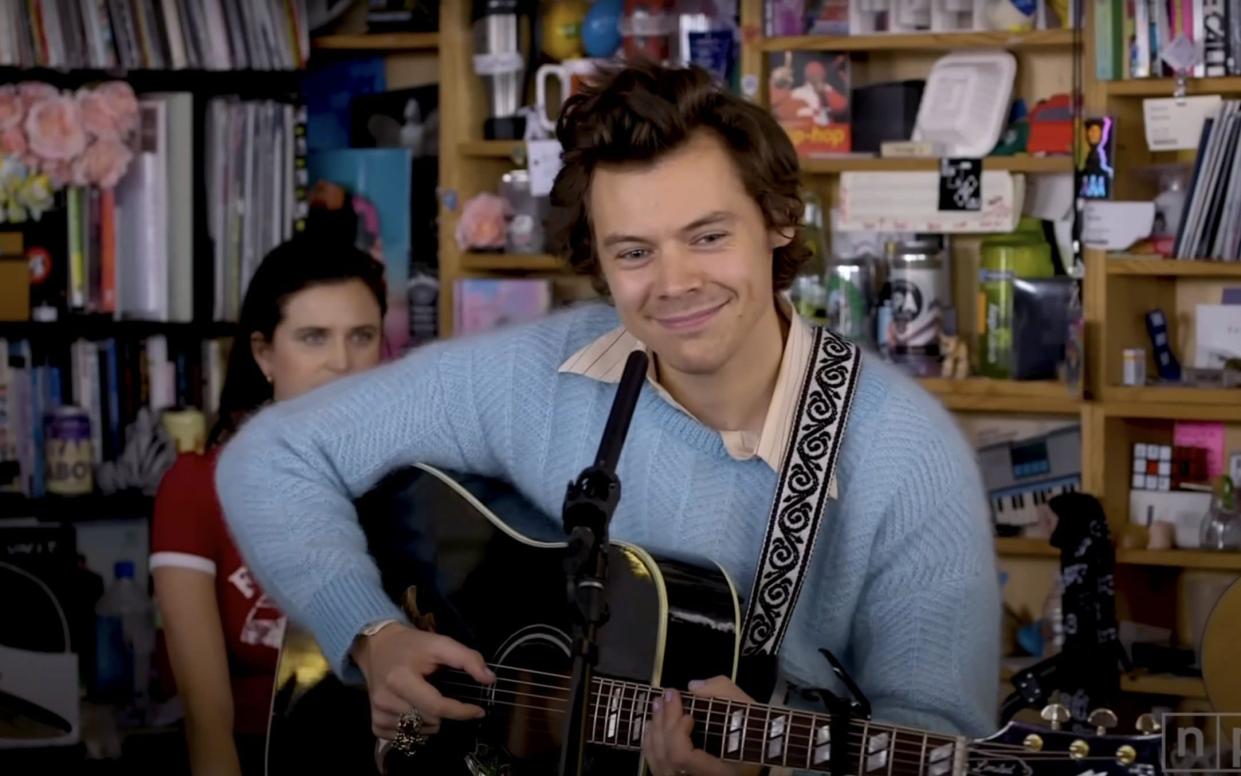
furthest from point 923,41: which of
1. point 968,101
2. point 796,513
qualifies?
point 796,513

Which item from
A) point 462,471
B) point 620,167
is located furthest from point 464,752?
point 620,167

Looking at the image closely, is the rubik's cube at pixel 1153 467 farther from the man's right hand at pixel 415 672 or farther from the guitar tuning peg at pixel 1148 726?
the guitar tuning peg at pixel 1148 726

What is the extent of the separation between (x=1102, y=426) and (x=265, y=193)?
6.28 feet

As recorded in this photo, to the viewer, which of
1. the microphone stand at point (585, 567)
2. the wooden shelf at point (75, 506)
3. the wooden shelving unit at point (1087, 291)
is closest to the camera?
the microphone stand at point (585, 567)

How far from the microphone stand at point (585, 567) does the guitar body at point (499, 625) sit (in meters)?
0.29

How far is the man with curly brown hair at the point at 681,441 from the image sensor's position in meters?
1.88

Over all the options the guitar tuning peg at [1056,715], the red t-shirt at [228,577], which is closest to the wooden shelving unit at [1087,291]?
the red t-shirt at [228,577]

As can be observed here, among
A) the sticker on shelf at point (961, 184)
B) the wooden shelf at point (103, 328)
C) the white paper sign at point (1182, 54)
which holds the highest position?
the white paper sign at point (1182, 54)

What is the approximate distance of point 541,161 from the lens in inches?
164

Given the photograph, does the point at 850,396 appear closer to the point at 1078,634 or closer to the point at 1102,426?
the point at 1078,634

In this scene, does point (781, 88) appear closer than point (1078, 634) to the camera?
No

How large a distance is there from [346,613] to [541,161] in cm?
226

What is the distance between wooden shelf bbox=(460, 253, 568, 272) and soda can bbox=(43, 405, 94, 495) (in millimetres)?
927

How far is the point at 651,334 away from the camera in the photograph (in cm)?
190
